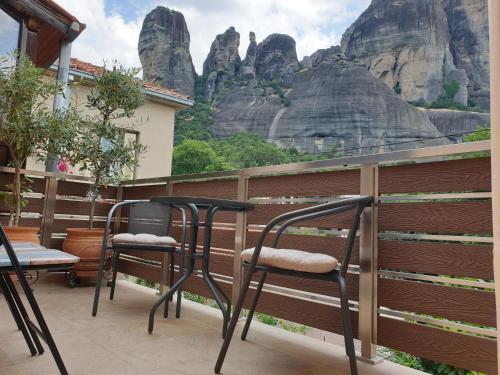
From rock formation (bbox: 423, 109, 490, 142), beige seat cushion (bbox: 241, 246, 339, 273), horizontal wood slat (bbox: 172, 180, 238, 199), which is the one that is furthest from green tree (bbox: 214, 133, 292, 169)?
beige seat cushion (bbox: 241, 246, 339, 273)

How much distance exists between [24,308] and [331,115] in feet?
113

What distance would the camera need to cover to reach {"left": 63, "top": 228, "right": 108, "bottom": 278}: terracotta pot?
3365 millimetres

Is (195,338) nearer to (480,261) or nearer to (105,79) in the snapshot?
(480,261)

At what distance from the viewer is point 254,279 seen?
253 centimetres

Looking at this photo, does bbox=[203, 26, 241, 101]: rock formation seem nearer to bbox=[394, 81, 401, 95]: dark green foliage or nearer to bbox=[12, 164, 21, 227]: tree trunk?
bbox=[394, 81, 401, 95]: dark green foliage

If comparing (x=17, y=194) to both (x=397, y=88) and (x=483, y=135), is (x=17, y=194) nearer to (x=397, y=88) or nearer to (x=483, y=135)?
(x=483, y=135)

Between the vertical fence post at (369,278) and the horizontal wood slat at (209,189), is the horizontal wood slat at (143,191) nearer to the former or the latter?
the horizontal wood slat at (209,189)

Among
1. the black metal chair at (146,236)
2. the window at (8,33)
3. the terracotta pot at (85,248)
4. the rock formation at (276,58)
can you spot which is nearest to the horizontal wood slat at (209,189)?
the black metal chair at (146,236)

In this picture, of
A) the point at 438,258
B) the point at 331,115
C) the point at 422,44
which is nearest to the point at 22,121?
the point at 438,258

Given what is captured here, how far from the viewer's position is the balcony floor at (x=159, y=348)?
167 centimetres

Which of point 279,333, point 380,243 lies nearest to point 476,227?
point 380,243

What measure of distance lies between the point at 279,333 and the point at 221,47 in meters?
46.1

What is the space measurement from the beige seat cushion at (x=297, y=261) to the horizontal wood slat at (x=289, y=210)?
577mm

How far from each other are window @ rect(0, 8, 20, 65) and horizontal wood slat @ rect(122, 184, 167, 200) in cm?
244
